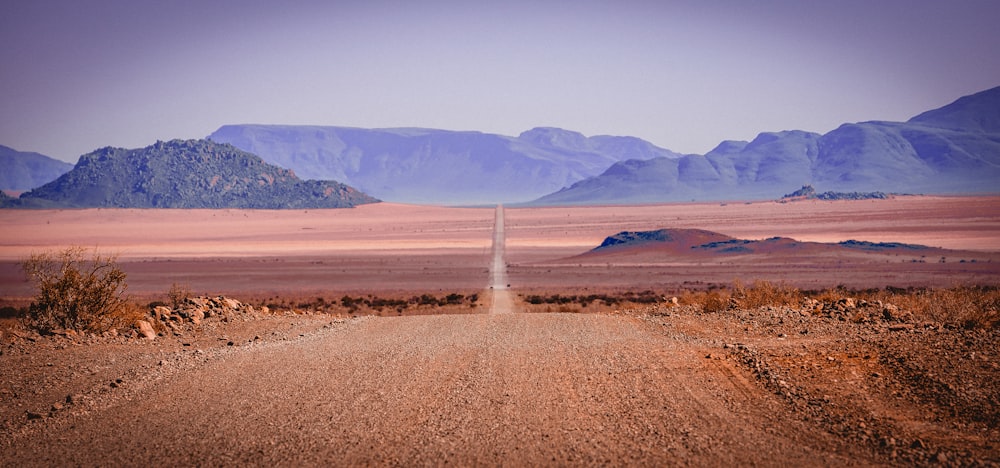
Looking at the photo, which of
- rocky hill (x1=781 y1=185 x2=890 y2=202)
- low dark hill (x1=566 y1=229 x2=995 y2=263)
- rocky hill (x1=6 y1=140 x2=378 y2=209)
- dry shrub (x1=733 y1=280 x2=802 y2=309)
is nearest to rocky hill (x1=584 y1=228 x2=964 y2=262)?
low dark hill (x1=566 y1=229 x2=995 y2=263)

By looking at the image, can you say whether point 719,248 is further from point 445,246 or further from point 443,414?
point 443,414

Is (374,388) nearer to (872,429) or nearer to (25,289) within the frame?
(872,429)

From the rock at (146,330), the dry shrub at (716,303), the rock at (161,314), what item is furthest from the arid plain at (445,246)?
the rock at (146,330)

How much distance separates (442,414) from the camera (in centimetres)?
870

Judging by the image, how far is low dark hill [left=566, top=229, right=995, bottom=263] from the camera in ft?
193

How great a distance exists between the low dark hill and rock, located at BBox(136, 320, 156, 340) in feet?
154

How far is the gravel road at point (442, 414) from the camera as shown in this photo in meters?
7.39

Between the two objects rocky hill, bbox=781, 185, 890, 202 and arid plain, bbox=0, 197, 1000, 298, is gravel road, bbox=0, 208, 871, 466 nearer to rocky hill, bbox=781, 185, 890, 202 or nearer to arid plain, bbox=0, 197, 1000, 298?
arid plain, bbox=0, 197, 1000, 298

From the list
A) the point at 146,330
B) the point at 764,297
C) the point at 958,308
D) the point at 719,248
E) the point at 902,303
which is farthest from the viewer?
the point at 719,248

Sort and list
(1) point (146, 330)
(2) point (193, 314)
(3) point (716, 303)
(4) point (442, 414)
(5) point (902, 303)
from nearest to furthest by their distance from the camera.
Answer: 1. (4) point (442, 414)
2. (1) point (146, 330)
3. (5) point (902, 303)
4. (2) point (193, 314)
5. (3) point (716, 303)

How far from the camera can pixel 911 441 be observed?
287 inches

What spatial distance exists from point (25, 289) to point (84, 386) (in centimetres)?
4098

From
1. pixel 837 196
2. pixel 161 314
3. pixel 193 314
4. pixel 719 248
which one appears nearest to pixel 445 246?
pixel 719 248

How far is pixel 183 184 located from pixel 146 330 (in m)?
152
